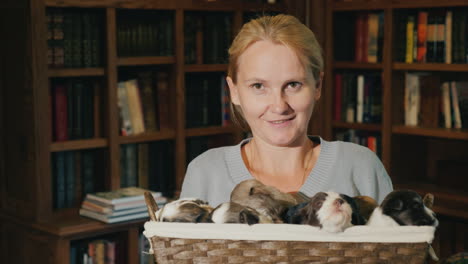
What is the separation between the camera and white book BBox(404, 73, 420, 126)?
3.37 metres

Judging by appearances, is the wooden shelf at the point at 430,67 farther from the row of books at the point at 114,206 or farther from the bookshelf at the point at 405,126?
the row of books at the point at 114,206

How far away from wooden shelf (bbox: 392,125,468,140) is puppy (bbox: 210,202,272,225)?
240 centimetres

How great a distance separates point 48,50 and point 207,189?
5.28 ft

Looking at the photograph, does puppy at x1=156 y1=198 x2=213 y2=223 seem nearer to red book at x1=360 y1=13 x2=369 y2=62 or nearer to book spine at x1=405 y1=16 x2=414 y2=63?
book spine at x1=405 y1=16 x2=414 y2=63

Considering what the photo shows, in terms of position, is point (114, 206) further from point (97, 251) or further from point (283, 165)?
point (283, 165)

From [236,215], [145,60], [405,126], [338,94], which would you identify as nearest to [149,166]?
[145,60]

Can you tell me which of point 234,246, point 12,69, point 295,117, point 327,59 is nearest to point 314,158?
point 295,117

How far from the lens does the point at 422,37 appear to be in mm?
3301

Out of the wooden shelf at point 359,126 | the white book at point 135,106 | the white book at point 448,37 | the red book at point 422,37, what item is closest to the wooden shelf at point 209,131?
the white book at point 135,106

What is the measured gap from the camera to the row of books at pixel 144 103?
316cm

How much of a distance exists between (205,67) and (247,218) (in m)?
2.49

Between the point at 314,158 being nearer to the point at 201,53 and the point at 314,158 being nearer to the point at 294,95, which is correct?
the point at 294,95

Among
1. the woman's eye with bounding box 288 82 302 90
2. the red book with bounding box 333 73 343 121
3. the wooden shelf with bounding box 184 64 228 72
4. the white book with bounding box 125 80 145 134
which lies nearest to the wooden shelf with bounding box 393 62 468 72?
the red book with bounding box 333 73 343 121

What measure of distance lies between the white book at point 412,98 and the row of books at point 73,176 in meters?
1.51
